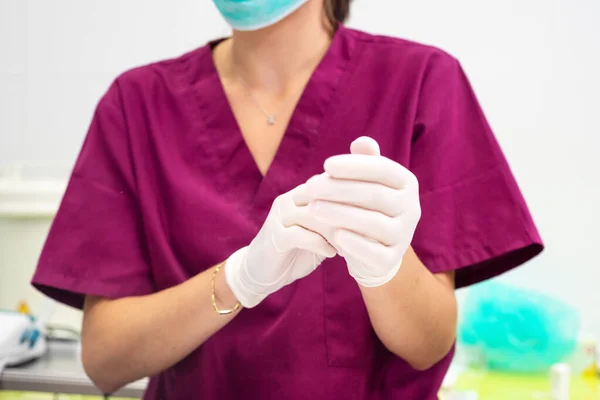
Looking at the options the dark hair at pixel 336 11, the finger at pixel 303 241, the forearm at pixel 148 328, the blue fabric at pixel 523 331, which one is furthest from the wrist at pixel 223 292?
the blue fabric at pixel 523 331

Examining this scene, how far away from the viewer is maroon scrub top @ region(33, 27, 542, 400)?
709 mm

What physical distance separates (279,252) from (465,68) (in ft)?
2.98

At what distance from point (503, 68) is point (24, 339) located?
112 centimetres

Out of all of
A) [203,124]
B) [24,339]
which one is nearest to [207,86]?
[203,124]

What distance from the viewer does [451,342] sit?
71cm

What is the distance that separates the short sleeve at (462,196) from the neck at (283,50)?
0.54 feet

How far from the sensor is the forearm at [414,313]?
0.61 metres

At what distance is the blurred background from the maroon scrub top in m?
0.57

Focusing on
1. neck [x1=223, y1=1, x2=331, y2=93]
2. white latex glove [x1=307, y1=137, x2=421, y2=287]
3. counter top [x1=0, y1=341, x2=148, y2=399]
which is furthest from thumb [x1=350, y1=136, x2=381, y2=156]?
counter top [x1=0, y1=341, x2=148, y2=399]

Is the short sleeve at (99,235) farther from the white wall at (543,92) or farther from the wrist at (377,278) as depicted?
the white wall at (543,92)

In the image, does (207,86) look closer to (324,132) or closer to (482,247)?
(324,132)

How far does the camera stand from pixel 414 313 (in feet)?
2.09

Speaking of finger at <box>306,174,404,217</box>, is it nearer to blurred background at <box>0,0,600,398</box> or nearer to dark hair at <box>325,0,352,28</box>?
dark hair at <box>325,0,352,28</box>

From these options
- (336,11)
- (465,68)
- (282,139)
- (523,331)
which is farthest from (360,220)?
(465,68)
